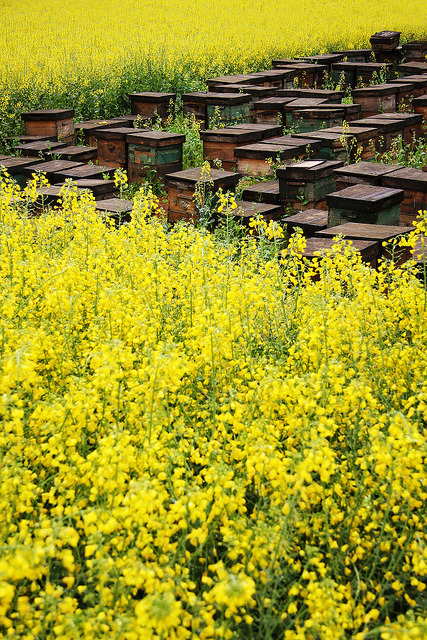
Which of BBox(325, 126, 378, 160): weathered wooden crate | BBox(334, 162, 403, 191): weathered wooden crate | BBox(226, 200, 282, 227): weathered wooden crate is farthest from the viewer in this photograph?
BBox(325, 126, 378, 160): weathered wooden crate

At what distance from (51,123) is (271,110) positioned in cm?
329

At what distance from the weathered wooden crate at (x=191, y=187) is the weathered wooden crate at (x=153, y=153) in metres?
1.51

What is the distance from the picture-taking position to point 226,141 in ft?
27.1

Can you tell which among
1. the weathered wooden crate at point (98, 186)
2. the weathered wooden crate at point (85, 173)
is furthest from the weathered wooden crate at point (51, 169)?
the weathered wooden crate at point (98, 186)

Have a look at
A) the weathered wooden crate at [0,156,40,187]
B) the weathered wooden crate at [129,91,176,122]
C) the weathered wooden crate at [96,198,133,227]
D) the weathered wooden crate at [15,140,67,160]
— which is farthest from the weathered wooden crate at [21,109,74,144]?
the weathered wooden crate at [96,198,133,227]

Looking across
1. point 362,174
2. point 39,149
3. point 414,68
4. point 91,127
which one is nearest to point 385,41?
point 414,68

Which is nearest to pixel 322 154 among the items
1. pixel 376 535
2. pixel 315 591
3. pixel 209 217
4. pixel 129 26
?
pixel 209 217

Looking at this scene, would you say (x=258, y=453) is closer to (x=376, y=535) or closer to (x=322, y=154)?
(x=376, y=535)

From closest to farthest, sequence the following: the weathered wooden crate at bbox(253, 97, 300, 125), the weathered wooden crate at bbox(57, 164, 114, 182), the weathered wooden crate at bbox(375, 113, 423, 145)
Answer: the weathered wooden crate at bbox(57, 164, 114, 182) < the weathered wooden crate at bbox(375, 113, 423, 145) < the weathered wooden crate at bbox(253, 97, 300, 125)

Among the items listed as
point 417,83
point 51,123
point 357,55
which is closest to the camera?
point 51,123

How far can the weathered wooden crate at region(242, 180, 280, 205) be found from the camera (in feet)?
23.4

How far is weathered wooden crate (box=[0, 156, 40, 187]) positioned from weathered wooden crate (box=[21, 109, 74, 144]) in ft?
6.85

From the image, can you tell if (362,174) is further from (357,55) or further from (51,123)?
(357,55)

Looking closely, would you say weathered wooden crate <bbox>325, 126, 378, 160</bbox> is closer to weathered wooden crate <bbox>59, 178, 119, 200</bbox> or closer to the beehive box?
the beehive box
